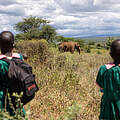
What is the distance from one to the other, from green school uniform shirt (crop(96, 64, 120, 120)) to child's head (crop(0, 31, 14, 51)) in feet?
3.75

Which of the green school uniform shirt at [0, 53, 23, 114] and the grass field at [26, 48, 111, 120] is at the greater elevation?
the green school uniform shirt at [0, 53, 23, 114]

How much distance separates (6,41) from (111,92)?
1.34m

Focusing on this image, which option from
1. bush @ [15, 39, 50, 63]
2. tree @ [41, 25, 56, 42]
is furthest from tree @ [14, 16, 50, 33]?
bush @ [15, 39, 50, 63]

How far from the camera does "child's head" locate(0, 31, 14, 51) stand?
270 cm

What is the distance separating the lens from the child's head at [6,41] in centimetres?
270

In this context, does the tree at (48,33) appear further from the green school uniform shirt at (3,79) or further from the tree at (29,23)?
the green school uniform shirt at (3,79)

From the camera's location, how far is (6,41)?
2697mm

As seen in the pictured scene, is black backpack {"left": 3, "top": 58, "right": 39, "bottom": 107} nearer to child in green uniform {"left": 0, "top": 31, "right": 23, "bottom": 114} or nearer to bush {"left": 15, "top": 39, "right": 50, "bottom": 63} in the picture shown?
child in green uniform {"left": 0, "top": 31, "right": 23, "bottom": 114}

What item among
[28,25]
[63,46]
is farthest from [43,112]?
[28,25]

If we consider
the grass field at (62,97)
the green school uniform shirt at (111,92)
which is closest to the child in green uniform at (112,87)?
the green school uniform shirt at (111,92)

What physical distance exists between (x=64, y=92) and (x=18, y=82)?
8.22 feet

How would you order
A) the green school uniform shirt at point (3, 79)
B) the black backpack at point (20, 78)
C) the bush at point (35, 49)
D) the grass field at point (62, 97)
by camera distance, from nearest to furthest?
the black backpack at point (20, 78) < the green school uniform shirt at point (3, 79) < the grass field at point (62, 97) < the bush at point (35, 49)

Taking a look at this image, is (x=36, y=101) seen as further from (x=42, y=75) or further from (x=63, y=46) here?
(x=63, y=46)

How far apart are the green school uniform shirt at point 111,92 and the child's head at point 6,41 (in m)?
1.14
